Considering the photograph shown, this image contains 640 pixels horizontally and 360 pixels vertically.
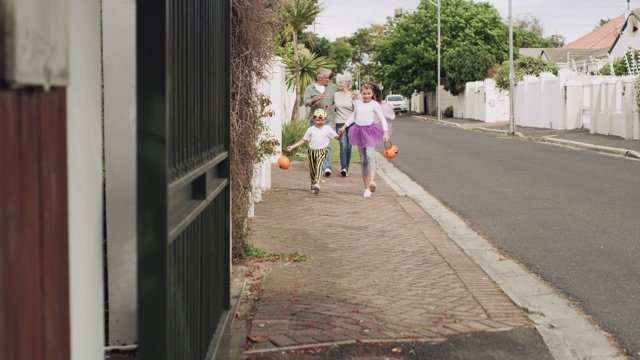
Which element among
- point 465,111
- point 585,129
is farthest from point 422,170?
point 465,111

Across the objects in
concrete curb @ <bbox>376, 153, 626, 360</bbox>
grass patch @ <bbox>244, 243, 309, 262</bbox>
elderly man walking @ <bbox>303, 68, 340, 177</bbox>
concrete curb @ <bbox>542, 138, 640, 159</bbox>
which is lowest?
concrete curb @ <bbox>376, 153, 626, 360</bbox>

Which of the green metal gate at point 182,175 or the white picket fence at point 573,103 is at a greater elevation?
the white picket fence at point 573,103

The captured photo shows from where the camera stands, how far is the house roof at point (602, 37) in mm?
77938

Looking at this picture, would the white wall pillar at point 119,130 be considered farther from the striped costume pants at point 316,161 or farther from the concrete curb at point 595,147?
the concrete curb at point 595,147

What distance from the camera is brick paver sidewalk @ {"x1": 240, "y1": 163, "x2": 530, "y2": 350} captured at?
5805 mm

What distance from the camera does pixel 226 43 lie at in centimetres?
523

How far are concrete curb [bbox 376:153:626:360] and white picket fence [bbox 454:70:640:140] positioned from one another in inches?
793

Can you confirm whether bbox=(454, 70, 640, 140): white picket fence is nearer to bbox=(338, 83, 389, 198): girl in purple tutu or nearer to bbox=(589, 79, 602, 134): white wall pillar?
bbox=(589, 79, 602, 134): white wall pillar

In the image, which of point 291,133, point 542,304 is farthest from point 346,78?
point 542,304

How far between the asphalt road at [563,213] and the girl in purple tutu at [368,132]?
1184mm

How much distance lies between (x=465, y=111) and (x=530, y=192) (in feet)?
164

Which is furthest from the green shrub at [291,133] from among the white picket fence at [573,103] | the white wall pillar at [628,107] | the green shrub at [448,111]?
the green shrub at [448,111]

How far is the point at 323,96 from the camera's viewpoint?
51.9 ft

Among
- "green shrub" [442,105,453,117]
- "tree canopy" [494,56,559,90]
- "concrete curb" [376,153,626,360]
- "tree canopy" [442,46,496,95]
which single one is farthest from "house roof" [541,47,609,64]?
"concrete curb" [376,153,626,360]
